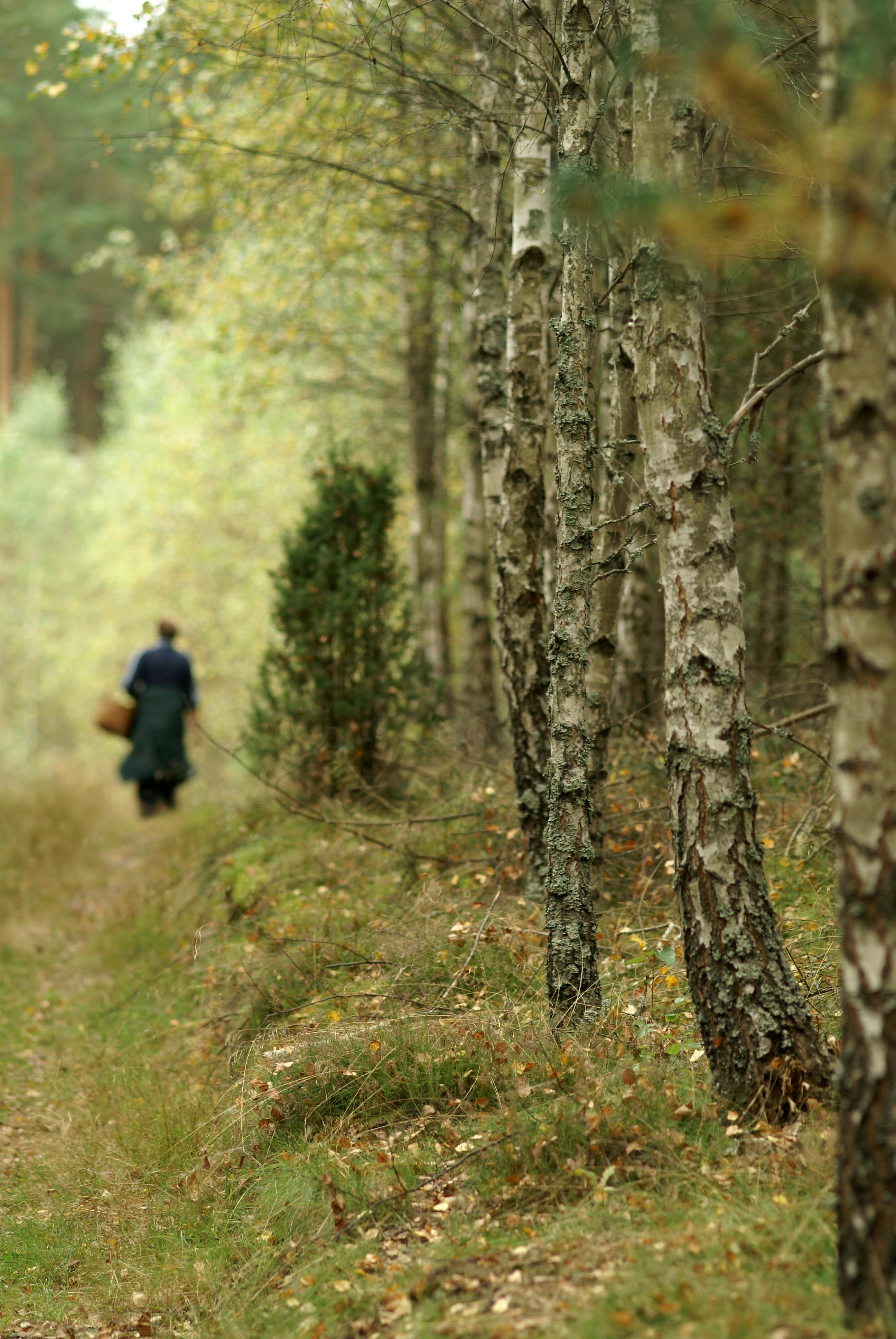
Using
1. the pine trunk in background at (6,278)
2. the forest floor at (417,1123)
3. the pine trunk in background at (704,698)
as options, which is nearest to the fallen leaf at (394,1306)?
the forest floor at (417,1123)

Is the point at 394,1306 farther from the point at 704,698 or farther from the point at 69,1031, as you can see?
the point at 69,1031

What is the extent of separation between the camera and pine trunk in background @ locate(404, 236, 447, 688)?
11031 mm

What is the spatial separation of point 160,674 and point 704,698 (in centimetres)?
846

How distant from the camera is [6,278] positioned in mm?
28500

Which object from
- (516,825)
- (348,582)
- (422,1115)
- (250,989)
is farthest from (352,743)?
(422,1115)

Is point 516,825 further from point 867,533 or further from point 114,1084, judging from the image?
point 867,533

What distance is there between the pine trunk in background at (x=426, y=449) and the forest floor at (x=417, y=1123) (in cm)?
453

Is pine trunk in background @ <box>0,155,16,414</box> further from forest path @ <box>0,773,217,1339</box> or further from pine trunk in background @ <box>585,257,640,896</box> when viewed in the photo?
pine trunk in background @ <box>585,257,640,896</box>

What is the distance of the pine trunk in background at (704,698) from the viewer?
11.3ft

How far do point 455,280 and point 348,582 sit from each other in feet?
11.7

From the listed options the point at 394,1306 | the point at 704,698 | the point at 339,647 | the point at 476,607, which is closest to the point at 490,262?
the point at 704,698

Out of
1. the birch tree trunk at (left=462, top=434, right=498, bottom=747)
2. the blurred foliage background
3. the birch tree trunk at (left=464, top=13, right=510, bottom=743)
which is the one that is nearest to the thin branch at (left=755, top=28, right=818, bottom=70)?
the blurred foliage background

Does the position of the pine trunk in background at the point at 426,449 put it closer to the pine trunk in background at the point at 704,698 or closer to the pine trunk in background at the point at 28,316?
the pine trunk in background at the point at 704,698

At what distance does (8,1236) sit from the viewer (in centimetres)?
414
